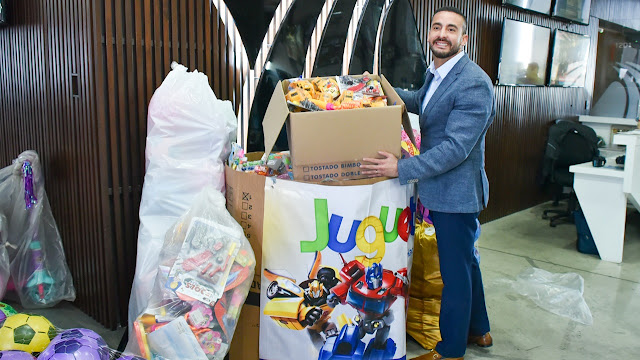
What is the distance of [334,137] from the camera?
2104 mm

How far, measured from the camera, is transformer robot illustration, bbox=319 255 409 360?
2.22 metres

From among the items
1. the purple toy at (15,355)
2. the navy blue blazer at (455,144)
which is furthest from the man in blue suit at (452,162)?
the purple toy at (15,355)

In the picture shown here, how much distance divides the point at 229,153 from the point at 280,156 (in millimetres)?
295

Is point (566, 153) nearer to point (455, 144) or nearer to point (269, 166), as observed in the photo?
point (455, 144)

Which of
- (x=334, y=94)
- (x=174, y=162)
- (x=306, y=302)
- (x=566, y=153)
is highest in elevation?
(x=334, y=94)

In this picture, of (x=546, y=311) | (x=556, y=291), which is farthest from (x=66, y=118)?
(x=556, y=291)

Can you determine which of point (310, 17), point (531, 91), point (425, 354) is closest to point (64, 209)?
point (310, 17)

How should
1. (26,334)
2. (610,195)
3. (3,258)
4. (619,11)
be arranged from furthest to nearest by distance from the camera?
(619,11) < (610,195) < (3,258) < (26,334)

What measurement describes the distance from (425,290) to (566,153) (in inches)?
A: 129

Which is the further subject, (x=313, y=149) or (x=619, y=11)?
(x=619, y=11)

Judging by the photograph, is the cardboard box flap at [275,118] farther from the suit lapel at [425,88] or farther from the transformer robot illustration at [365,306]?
the suit lapel at [425,88]

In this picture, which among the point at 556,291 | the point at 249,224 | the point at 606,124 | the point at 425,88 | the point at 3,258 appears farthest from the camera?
the point at 606,124

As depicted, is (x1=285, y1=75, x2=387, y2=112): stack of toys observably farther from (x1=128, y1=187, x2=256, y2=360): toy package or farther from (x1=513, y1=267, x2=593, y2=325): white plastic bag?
(x1=513, y1=267, x2=593, y2=325): white plastic bag

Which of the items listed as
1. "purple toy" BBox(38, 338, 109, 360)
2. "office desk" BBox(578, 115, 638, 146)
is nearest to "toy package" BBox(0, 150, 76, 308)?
"purple toy" BBox(38, 338, 109, 360)
